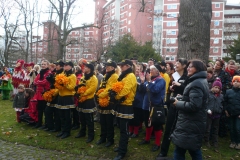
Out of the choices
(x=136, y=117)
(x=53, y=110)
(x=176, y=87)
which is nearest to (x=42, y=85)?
A: (x=53, y=110)

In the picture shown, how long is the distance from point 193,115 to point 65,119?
170 inches

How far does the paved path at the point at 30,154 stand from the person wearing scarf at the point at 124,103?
0.79 meters

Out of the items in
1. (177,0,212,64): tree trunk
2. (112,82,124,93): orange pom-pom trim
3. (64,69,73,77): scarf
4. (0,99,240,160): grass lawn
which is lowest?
(0,99,240,160): grass lawn

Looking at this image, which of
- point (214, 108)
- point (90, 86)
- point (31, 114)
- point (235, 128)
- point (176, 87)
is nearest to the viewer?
point (176, 87)

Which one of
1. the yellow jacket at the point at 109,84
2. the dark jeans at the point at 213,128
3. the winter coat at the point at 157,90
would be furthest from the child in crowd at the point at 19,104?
the dark jeans at the point at 213,128

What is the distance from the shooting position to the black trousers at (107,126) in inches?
254

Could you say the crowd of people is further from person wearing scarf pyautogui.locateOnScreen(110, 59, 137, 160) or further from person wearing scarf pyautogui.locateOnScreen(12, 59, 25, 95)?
person wearing scarf pyautogui.locateOnScreen(12, 59, 25, 95)

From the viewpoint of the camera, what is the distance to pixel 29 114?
855cm

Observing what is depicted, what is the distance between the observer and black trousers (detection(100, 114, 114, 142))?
6461 millimetres

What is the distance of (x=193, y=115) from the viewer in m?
4.17

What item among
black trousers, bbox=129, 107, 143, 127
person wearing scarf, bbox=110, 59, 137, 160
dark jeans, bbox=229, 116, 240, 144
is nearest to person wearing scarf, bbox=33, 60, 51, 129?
black trousers, bbox=129, 107, 143, 127

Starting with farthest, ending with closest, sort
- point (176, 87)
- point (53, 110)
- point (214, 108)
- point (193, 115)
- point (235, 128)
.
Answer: point (53, 110)
point (235, 128)
point (214, 108)
point (176, 87)
point (193, 115)

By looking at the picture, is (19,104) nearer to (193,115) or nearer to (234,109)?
(193,115)

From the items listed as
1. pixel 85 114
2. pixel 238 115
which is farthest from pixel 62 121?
pixel 238 115
